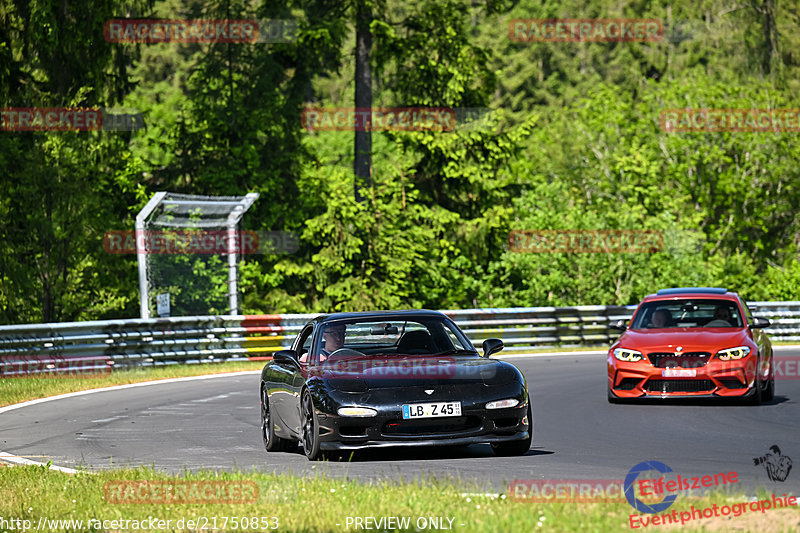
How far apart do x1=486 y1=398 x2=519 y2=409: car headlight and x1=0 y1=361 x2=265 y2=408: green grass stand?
10670 millimetres

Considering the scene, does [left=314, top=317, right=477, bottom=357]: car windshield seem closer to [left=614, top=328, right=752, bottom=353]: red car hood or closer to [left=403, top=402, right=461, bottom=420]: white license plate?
[left=403, top=402, right=461, bottom=420]: white license plate

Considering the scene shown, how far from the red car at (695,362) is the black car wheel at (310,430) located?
603 centimetres

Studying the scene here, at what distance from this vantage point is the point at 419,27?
43.2m

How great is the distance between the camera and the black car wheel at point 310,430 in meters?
11.4

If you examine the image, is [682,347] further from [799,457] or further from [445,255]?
[445,255]

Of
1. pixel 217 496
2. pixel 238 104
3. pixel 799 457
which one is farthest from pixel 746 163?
pixel 217 496

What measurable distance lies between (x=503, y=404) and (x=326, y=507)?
326cm

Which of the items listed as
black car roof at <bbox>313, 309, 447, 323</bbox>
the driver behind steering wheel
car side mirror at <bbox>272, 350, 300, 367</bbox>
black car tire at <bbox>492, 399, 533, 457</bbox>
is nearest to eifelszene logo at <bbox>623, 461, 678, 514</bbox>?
black car tire at <bbox>492, 399, 533, 457</bbox>

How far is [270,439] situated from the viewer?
13062 mm

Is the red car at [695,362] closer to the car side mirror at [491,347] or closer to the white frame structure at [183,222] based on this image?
the car side mirror at [491,347]

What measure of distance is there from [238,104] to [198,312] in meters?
10.2

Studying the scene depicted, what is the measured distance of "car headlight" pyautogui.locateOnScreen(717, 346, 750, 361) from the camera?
1622 centimetres

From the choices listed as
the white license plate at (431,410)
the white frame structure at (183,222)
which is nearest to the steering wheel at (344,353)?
the white license plate at (431,410)

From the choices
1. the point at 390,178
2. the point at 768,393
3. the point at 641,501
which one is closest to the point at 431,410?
the point at 641,501
